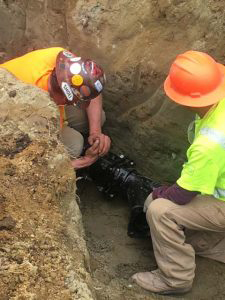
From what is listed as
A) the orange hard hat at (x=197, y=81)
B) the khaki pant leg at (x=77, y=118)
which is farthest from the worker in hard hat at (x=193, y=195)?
the khaki pant leg at (x=77, y=118)

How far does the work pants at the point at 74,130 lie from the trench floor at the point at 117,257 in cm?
45

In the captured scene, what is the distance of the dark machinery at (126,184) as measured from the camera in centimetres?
351

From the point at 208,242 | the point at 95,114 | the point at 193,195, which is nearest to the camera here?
the point at 193,195

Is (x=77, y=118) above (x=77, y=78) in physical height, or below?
below

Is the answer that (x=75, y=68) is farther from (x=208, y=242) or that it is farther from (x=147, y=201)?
(x=208, y=242)

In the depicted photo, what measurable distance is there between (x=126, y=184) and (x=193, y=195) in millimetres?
901

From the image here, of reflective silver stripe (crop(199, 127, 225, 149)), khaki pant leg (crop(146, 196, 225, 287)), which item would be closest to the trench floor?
khaki pant leg (crop(146, 196, 225, 287))

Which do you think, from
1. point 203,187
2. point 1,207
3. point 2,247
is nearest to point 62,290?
point 2,247

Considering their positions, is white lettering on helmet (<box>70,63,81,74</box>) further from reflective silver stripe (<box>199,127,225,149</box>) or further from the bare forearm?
reflective silver stripe (<box>199,127,225,149</box>)

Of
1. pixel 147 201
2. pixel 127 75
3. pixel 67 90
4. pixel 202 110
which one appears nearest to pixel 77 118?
pixel 127 75

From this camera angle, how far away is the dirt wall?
11.1ft

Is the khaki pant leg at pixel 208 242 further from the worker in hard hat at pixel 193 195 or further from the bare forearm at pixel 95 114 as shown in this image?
the bare forearm at pixel 95 114

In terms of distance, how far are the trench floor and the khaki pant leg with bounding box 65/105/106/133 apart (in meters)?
0.46

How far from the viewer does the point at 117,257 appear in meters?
3.39
